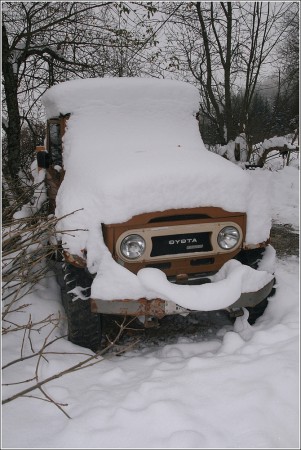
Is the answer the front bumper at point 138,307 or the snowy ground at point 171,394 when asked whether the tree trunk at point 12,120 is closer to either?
the snowy ground at point 171,394

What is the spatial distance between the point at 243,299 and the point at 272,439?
1.25m

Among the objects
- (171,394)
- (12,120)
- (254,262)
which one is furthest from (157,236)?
(12,120)

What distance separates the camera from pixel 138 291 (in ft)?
10.1

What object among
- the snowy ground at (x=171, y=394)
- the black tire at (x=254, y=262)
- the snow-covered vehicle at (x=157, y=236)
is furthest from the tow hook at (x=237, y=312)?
the black tire at (x=254, y=262)

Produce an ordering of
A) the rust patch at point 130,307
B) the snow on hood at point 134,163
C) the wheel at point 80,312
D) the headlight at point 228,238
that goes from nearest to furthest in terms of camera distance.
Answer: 1. the rust patch at point 130,307
2. the snow on hood at point 134,163
3. the wheel at point 80,312
4. the headlight at point 228,238

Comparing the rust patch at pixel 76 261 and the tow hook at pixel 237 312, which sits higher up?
the rust patch at pixel 76 261

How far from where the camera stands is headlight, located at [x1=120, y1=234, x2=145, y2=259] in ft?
10.4

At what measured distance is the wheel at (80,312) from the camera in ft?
10.8

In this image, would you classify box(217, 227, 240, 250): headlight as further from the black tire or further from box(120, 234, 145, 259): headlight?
box(120, 234, 145, 259): headlight

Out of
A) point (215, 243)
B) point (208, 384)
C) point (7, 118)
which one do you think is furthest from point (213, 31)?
point (208, 384)

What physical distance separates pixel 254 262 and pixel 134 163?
1.42 meters

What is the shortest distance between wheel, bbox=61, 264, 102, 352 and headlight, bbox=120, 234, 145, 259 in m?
0.41

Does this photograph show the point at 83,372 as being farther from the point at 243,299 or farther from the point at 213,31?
the point at 213,31

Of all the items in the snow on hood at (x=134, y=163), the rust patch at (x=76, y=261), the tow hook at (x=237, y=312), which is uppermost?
the snow on hood at (x=134, y=163)
